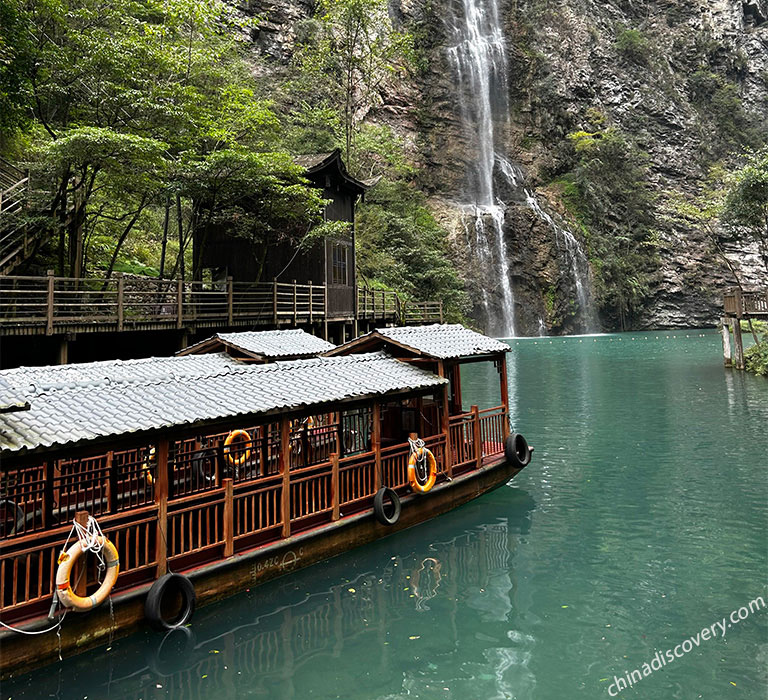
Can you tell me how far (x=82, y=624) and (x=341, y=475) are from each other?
3.99 m

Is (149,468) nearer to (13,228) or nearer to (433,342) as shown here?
(433,342)

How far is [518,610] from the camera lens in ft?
23.7

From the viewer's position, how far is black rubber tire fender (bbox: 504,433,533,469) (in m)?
11.9

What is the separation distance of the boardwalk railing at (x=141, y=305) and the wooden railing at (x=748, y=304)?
1680cm

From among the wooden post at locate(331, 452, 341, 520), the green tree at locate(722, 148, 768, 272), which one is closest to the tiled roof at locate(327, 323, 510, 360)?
the wooden post at locate(331, 452, 341, 520)

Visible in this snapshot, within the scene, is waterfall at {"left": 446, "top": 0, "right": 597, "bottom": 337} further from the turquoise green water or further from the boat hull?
the boat hull

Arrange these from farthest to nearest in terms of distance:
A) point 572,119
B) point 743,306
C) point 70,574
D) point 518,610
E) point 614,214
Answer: point 572,119, point 614,214, point 743,306, point 518,610, point 70,574

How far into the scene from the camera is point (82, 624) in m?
5.93

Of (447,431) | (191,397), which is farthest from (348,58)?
(191,397)

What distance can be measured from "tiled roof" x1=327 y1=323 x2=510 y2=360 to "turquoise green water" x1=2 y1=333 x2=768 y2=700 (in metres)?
2.97

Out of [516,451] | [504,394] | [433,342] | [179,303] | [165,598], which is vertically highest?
[179,303]

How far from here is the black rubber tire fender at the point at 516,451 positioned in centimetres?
1195

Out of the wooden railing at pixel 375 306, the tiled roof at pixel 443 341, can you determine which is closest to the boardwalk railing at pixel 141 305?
the wooden railing at pixel 375 306

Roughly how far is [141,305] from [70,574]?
11.5 metres
